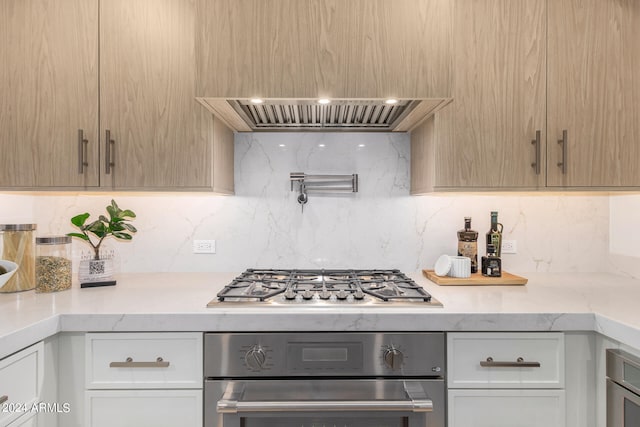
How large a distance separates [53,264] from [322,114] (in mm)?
1351

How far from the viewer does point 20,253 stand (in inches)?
64.1

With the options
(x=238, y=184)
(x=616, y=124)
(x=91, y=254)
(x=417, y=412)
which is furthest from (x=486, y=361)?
(x=91, y=254)

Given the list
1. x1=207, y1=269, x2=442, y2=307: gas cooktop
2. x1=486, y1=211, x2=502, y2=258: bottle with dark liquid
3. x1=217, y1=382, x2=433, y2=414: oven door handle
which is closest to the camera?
x1=217, y1=382, x2=433, y2=414: oven door handle

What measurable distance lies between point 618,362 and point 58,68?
7.75 feet

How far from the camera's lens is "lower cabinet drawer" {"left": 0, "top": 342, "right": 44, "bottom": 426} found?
1.07 m

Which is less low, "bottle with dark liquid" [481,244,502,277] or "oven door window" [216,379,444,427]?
"bottle with dark liquid" [481,244,502,277]

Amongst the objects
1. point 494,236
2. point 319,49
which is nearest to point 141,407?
point 319,49

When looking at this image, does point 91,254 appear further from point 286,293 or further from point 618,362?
point 618,362

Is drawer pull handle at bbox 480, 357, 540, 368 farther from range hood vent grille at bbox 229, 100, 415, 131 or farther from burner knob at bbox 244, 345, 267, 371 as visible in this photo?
range hood vent grille at bbox 229, 100, 415, 131

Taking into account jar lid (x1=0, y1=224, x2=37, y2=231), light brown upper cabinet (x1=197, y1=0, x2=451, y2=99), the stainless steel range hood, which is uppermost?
light brown upper cabinet (x1=197, y1=0, x2=451, y2=99)

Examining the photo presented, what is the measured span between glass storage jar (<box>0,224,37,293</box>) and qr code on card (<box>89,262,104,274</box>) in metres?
0.22

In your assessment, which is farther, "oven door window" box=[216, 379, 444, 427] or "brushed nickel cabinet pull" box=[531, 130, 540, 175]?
"brushed nickel cabinet pull" box=[531, 130, 540, 175]

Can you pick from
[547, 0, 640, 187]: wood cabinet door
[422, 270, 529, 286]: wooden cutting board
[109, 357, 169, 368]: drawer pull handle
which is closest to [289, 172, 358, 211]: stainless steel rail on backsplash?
[422, 270, 529, 286]: wooden cutting board

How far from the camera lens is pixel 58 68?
5.22ft
